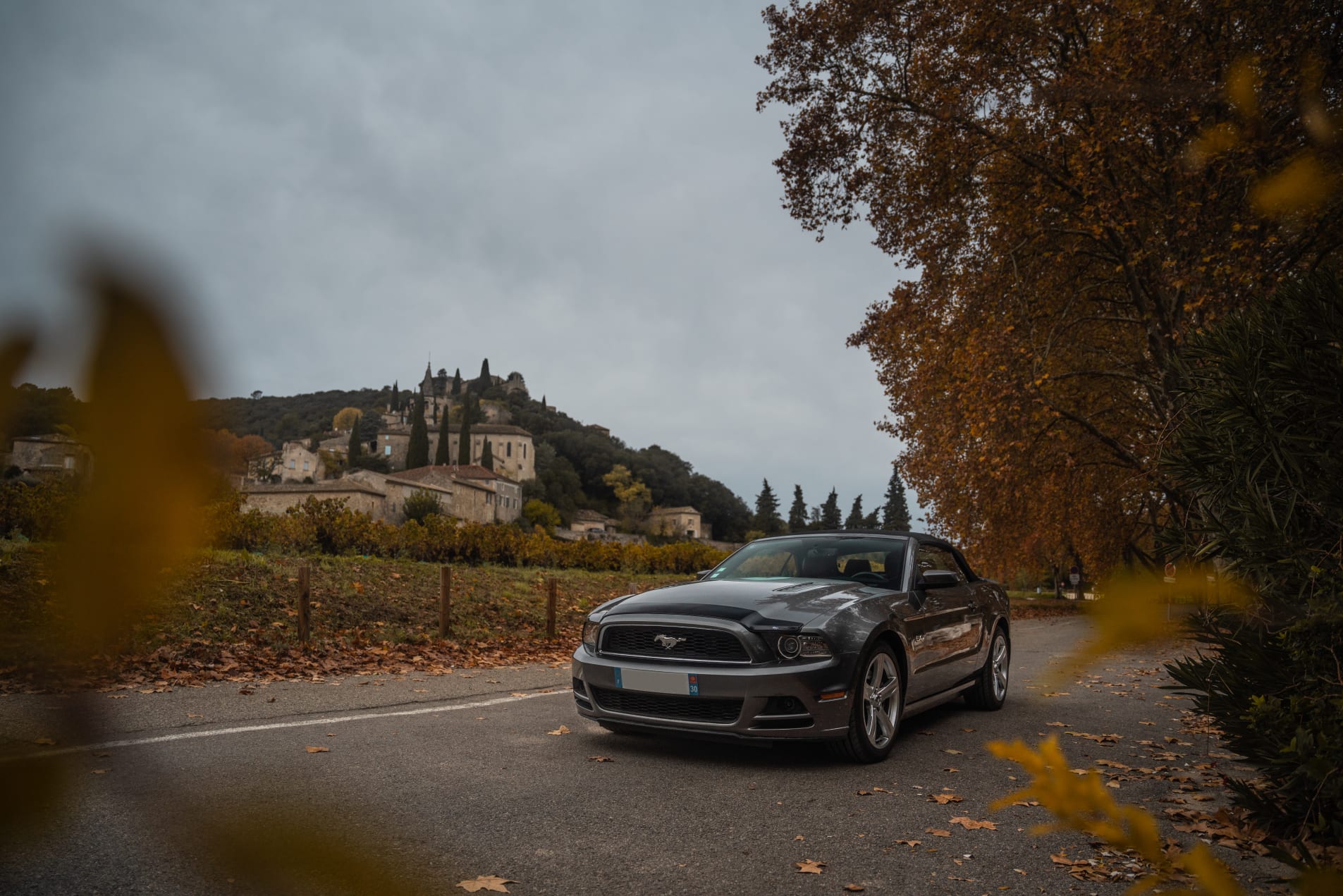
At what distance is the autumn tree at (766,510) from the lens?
371 ft

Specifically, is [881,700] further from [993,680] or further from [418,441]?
[418,441]

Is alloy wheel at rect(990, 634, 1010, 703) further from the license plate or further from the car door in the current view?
the license plate

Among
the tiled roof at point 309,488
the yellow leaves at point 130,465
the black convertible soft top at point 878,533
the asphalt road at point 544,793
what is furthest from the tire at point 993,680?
the yellow leaves at point 130,465

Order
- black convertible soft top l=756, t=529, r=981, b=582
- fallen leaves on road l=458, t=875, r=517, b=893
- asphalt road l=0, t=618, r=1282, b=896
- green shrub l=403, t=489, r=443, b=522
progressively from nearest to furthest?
1. asphalt road l=0, t=618, r=1282, b=896
2. green shrub l=403, t=489, r=443, b=522
3. fallen leaves on road l=458, t=875, r=517, b=893
4. black convertible soft top l=756, t=529, r=981, b=582

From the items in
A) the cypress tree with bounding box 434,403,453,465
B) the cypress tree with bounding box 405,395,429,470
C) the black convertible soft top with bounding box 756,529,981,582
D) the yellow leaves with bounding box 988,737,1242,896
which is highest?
the cypress tree with bounding box 434,403,453,465

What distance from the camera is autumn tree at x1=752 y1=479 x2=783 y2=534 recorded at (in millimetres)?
113000

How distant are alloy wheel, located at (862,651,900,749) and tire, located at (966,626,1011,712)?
2274 millimetres

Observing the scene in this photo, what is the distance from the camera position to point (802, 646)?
577 cm

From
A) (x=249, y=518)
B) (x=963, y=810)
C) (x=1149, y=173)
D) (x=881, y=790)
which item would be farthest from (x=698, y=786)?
(x=1149, y=173)

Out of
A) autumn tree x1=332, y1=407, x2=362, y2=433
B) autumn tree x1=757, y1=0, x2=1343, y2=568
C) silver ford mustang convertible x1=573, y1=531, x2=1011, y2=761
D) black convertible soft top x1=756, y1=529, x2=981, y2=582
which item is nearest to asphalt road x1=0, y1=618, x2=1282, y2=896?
silver ford mustang convertible x1=573, y1=531, x2=1011, y2=761

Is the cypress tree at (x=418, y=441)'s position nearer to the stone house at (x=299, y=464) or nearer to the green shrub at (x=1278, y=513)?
the stone house at (x=299, y=464)

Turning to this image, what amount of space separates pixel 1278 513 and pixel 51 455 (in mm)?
4130

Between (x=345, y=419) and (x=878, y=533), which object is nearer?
(x=345, y=419)

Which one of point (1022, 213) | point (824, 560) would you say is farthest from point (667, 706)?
point (1022, 213)
